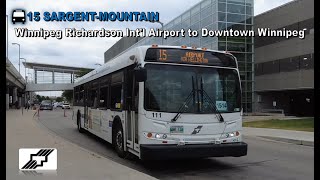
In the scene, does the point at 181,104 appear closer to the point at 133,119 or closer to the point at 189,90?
the point at 189,90

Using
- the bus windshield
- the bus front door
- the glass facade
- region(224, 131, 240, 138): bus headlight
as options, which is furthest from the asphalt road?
the glass facade

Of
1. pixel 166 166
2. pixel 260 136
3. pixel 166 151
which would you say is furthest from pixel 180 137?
pixel 260 136

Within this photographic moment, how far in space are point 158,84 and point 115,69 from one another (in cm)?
306

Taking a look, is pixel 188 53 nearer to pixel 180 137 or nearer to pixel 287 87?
pixel 180 137

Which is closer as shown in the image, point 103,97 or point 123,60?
A: point 123,60

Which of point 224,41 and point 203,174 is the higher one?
point 224,41

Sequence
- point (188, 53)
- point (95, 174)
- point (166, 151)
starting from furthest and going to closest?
point (188, 53) < point (166, 151) < point (95, 174)

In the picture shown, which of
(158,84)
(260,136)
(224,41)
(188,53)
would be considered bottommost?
(260,136)

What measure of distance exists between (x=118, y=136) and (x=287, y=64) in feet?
120

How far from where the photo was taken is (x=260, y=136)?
60.8 feet

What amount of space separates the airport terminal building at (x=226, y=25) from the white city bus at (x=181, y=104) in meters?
32.2

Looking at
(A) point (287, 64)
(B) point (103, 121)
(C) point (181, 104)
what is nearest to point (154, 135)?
(C) point (181, 104)

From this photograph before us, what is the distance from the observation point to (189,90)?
370 inches

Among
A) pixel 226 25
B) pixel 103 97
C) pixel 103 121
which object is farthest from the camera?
pixel 226 25
